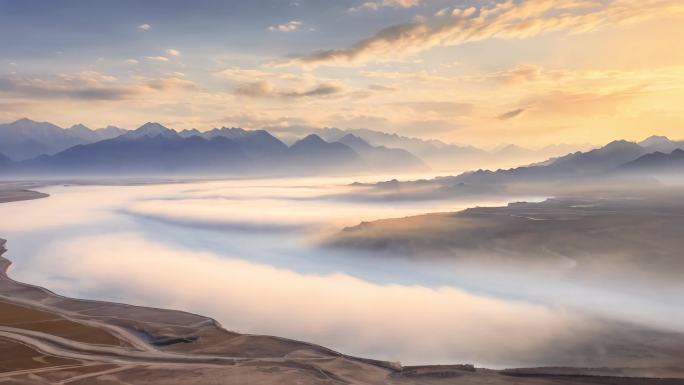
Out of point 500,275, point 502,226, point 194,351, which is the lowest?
point 194,351

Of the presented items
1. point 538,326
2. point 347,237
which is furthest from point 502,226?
point 538,326

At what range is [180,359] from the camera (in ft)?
190

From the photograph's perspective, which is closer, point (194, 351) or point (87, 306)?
point (194, 351)

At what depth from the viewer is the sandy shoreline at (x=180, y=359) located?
2044 inches

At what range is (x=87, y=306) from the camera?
81125 mm

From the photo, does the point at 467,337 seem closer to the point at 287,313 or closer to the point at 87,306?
the point at 287,313

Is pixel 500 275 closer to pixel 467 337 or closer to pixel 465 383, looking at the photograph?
pixel 467 337

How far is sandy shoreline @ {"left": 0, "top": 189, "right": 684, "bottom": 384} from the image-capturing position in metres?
51.9

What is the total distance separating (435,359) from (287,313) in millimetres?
27423

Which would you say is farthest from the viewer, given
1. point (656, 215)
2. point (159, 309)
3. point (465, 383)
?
point (656, 215)

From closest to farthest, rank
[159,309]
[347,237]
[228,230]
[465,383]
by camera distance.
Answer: [465,383], [159,309], [347,237], [228,230]

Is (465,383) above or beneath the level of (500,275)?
beneath

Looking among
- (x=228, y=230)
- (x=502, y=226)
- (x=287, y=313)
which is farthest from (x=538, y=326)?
(x=228, y=230)

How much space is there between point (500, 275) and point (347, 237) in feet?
153
